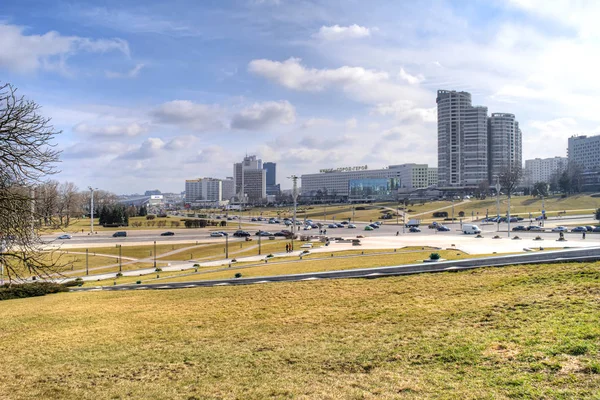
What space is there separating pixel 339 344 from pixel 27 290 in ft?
88.3

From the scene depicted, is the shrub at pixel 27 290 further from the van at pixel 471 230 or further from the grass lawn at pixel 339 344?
the van at pixel 471 230

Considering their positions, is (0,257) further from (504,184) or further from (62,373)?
(504,184)

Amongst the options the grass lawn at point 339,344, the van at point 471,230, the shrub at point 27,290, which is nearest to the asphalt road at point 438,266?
the grass lawn at point 339,344

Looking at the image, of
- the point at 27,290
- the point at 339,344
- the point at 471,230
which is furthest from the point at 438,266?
the point at 471,230

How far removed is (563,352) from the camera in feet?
30.3

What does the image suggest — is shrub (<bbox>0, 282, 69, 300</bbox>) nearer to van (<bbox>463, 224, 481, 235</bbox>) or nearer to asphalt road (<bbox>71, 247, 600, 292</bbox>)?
asphalt road (<bbox>71, 247, 600, 292</bbox>)

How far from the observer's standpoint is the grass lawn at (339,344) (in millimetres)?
8664

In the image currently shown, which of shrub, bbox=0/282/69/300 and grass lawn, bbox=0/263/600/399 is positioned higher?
grass lawn, bbox=0/263/600/399

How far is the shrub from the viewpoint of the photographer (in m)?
28.5

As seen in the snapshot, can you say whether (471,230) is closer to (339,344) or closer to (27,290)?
(27,290)

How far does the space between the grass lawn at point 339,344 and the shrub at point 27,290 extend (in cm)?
1060

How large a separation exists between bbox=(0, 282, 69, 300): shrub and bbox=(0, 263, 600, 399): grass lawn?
10602mm

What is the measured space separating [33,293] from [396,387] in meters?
30.0

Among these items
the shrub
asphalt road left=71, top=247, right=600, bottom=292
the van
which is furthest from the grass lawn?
the van
